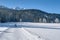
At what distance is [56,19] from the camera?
4178 inches

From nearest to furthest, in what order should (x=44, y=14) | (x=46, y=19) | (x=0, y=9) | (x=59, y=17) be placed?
(x=59, y=17), (x=46, y=19), (x=44, y=14), (x=0, y=9)

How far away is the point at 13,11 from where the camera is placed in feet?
432

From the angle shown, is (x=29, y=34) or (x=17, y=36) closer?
(x=17, y=36)

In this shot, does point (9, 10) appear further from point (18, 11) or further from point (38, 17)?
point (38, 17)

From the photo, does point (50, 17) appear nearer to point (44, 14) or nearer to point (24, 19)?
point (44, 14)

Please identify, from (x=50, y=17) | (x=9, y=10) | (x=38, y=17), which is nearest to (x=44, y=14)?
(x=38, y=17)

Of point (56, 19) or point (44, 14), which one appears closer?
point (56, 19)

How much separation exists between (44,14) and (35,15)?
825 centimetres

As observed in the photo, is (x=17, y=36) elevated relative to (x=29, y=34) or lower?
elevated

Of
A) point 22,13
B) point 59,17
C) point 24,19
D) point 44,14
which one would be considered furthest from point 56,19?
point 22,13

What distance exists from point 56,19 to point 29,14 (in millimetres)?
35208

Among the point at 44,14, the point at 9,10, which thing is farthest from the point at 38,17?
the point at 9,10

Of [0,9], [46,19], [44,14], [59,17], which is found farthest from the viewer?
[0,9]

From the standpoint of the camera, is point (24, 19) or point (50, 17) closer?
point (50, 17)
